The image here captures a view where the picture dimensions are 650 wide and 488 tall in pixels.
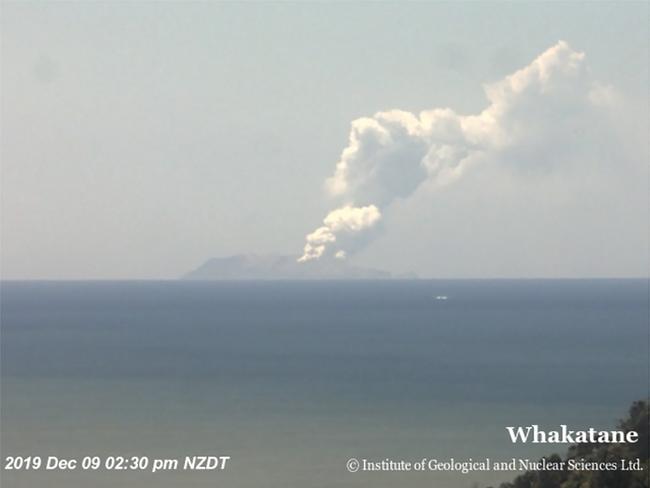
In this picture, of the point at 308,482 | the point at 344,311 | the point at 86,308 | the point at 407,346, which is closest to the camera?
the point at 308,482

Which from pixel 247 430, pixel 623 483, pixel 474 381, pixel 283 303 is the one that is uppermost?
pixel 283 303

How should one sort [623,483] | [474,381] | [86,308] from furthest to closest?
[86,308] → [474,381] → [623,483]

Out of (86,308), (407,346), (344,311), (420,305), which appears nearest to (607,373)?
(407,346)

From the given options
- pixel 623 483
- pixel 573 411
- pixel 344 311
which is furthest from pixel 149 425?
pixel 344 311

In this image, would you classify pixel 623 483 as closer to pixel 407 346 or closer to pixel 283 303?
pixel 407 346

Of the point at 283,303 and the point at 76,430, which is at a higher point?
the point at 283,303

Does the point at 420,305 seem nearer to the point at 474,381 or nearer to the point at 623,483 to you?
the point at 474,381

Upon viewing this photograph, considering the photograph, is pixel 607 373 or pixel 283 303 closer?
pixel 607 373
